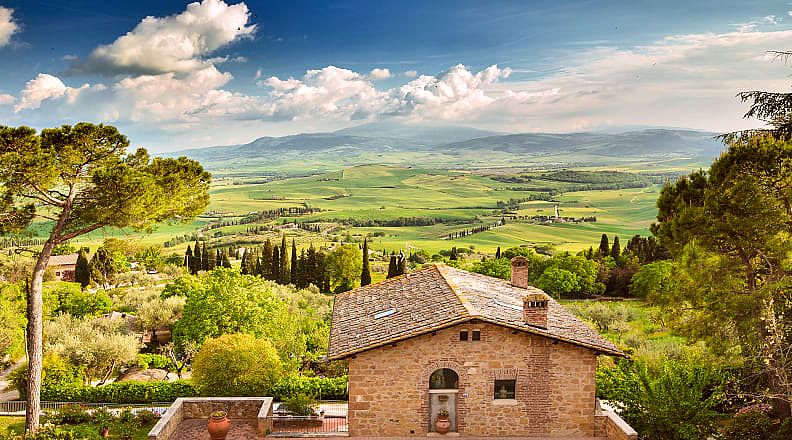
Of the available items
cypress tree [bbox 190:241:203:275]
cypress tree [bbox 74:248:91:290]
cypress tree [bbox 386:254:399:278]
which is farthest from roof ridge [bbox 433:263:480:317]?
cypress tree [bbox 190:241:203:275]

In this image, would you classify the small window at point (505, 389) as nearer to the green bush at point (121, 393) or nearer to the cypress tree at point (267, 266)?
the green bush at point (121, 393)

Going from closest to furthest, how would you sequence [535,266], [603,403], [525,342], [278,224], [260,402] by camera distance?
[525,342] < [260,402] < [603,403] < [535,266] < [278,224]

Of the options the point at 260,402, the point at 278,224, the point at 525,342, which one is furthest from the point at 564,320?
the point at 278,224

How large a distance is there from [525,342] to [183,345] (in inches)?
820

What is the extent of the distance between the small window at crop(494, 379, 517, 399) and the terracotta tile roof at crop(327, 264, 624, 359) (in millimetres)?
1881

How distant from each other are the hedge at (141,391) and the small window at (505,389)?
9.80 metres

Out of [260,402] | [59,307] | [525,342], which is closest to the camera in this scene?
[525,342]

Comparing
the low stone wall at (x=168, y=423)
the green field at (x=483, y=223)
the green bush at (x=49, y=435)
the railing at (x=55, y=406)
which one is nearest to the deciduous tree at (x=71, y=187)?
the green bush at (x=49, y=435)

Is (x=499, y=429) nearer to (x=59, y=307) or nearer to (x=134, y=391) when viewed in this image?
(x=134, y=391)

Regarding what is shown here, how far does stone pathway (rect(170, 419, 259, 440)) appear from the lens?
18.5 metres

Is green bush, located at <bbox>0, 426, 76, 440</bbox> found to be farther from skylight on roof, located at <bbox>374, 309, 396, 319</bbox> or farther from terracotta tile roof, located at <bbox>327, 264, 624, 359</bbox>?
skylight on roof, located at <bbox>374, 309, 396, 319</bbox>

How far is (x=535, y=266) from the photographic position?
67.8 m

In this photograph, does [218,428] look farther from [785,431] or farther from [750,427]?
[785,431]

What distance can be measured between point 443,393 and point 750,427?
9.37m
